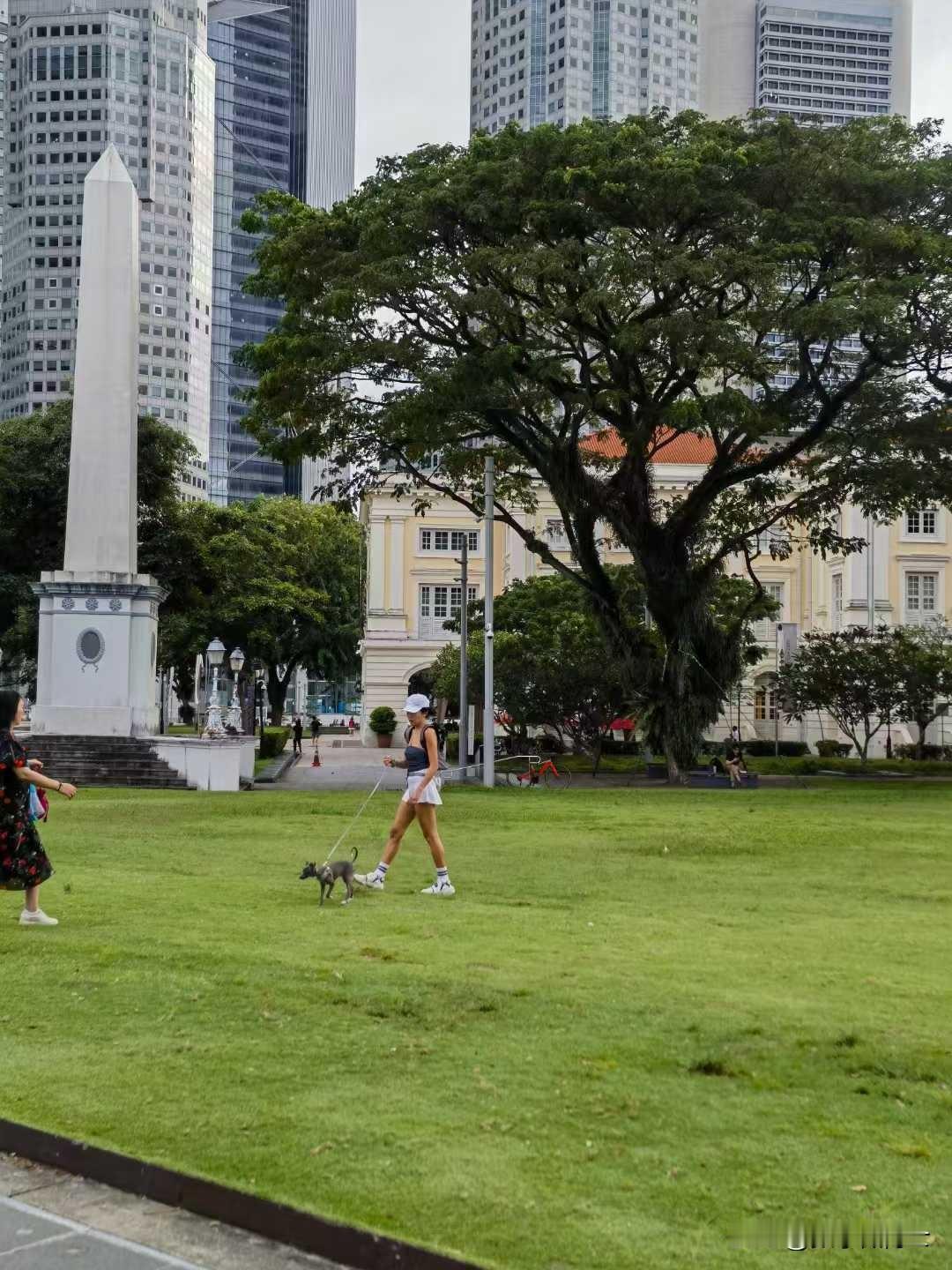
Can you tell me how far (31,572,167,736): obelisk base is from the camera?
29.6 meters

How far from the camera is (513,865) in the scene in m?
14.0

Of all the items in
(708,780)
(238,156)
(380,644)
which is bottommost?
(708,780)

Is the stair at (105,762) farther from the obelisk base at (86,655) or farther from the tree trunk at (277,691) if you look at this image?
the tree trunk at (277,691)

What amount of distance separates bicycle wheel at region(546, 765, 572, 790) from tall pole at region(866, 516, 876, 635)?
2028 cm

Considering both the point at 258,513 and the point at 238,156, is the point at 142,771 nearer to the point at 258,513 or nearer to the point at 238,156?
the point at 258,513

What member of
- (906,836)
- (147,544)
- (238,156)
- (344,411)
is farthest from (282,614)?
(238,156)

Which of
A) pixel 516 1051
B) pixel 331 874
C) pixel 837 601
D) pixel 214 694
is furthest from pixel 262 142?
pixel 516 1051

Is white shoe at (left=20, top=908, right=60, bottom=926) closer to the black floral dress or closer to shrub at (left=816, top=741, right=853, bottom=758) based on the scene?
the black floral dress

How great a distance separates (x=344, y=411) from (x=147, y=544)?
16.2 metres

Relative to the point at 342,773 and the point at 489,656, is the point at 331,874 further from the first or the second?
the point at 342,773

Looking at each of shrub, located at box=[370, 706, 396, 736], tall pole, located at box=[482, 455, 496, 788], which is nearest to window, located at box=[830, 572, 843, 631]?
shrub, located at box=[370, 706, 396, 736]

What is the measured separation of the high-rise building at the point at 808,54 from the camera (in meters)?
158

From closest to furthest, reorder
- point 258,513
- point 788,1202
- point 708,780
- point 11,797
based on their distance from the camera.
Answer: point 788,1202, point 11,797, point 708,780, point 258,513

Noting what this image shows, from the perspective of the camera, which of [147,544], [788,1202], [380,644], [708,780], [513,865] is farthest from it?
[380,644]
